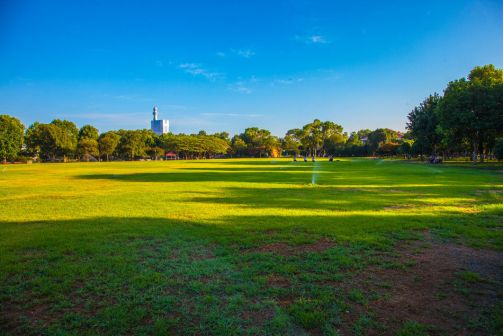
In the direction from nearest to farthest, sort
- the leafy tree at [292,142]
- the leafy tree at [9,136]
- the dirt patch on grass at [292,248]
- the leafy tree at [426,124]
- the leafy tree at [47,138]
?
the dirt patch on grass at [292,248] < the leafy tree at [426,124] < the leafy tree at [9,136] < the leafy tree at [47,138] < the leafy tree at [292,142]

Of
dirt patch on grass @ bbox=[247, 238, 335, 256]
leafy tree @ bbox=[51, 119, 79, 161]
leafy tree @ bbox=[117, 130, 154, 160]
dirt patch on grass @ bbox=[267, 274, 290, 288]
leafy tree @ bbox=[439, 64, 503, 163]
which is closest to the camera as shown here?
dirt patch on grass @ bbox=[267, 274, 290, 288]

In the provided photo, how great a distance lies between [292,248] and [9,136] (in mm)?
103998

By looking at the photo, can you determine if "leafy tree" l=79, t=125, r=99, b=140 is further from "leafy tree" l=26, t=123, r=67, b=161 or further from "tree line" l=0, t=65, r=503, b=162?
"leafy tree" l=26, t=123, r=67, b=161

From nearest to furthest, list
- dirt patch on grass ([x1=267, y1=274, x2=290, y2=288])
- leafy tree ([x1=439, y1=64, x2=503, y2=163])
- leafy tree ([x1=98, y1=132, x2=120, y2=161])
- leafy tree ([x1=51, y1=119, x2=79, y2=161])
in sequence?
dirt patch on grass ([x1=267, y1=274, x2=290, y2=288]) → leafy tree ([x1=439, y1=64, x2=503, y2=163]) → leafy tree ([x1=51, y1=119, x2=79, y2=161]) → leafy tree ([x1=98, y1=132, x2=120, y2=161])

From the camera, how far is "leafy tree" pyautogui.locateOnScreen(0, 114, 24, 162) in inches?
3201

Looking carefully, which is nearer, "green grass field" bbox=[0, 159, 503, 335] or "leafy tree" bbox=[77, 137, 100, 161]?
"green grass field" bbox=[0, 159, 503, 335]

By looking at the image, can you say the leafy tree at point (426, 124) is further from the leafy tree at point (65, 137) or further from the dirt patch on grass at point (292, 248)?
the leafy tree at point (65, 137)

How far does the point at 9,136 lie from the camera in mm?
83125

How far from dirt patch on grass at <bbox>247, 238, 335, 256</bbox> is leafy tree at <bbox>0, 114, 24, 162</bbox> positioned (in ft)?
331

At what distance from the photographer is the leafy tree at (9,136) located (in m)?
→ 81.3

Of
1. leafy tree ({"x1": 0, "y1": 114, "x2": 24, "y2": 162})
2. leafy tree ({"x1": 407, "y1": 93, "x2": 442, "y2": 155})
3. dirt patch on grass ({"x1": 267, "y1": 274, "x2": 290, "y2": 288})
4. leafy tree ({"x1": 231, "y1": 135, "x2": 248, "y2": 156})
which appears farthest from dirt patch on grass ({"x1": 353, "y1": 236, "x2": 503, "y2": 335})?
leafy tree ({"x1": 231, "y1": 135, "x2": 248, "y2": 156})

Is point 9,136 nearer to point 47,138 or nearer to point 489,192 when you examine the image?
point 47,138

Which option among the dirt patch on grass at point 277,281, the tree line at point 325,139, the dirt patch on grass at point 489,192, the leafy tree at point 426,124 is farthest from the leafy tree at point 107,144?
the dirt patch on grass at point 277,281

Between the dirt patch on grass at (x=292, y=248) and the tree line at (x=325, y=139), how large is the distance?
44.3 metres
